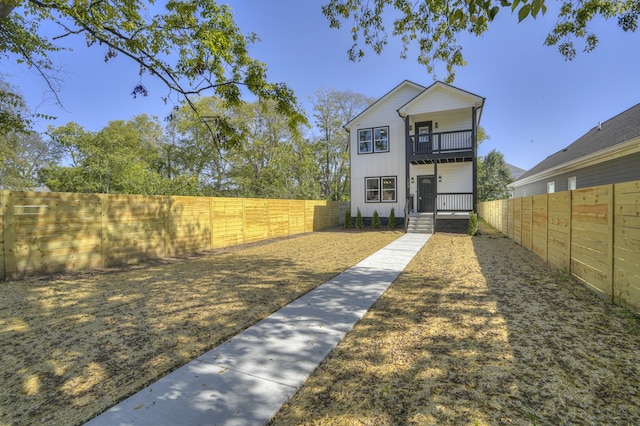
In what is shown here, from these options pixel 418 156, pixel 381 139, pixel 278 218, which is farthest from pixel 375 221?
pixel 278 218

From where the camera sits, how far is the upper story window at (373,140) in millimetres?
17177

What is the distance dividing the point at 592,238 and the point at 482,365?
3429 millimetres

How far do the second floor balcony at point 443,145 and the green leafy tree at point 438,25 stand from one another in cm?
762

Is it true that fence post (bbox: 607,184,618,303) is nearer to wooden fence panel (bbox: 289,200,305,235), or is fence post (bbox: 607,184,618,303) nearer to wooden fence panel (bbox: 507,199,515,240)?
wooden fence panel (bbox: 507,199,515,240)

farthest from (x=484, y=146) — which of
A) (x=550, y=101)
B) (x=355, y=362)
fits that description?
(x=355, y=362)

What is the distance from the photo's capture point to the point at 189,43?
6773 mm

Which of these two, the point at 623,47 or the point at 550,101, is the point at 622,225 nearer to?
the point at 623,47

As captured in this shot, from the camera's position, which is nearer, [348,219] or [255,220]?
[255,220]

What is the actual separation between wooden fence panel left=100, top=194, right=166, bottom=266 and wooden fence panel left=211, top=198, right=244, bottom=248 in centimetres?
191

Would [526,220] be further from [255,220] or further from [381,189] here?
[255,220]

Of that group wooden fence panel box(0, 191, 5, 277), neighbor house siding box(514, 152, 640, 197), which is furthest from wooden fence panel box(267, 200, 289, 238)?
neighbor house siding box(514, 152, 640, 197)

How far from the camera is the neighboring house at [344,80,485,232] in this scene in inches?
576

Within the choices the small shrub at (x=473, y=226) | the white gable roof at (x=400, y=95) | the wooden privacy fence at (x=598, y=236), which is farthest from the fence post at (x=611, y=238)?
the white gable roof at (x=400, y=95)

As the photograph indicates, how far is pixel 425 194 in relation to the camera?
16.9 meters
